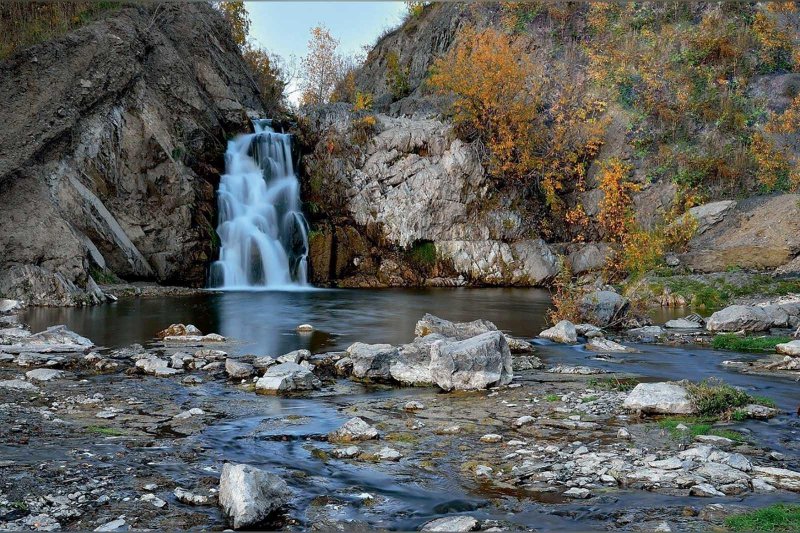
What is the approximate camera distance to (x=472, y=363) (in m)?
9.43

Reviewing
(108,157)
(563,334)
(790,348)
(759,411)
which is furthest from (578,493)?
(108,157)

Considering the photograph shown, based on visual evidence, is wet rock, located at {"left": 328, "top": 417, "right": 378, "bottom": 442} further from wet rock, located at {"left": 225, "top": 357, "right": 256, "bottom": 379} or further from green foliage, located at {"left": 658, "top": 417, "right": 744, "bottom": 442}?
wet rock, located at {"left": 225, "top": 357, "right": 256, "bottom": 379}

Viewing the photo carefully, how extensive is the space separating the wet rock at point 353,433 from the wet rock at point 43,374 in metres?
4.73

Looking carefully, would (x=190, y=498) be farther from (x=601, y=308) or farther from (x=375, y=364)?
(x=601, y=308)

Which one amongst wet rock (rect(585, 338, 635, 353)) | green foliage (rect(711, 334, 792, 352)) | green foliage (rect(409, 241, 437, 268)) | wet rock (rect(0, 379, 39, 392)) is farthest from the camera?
green foliage (rect(409, 241, 437, 268))

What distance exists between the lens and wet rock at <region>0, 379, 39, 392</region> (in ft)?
28.7

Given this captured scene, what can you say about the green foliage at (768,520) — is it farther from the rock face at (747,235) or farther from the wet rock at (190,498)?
the rock face at (747,235)

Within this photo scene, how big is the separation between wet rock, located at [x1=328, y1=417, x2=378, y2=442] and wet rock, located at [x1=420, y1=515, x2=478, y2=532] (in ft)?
7.05

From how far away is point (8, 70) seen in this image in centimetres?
2256

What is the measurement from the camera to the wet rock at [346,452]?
21.4ft

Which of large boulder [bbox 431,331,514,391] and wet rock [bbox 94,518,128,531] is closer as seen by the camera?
wet rock [bbox 94,518,128,531]

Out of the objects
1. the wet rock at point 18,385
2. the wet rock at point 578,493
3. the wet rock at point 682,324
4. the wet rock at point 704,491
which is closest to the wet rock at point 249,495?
the wet rock at point 578,493

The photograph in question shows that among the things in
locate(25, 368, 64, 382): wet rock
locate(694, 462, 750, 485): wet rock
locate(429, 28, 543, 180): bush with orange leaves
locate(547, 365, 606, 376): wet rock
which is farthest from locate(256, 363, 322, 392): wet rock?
locate(429, 28, 543, 180): bush with orange leaves

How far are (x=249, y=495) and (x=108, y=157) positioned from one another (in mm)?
21690
